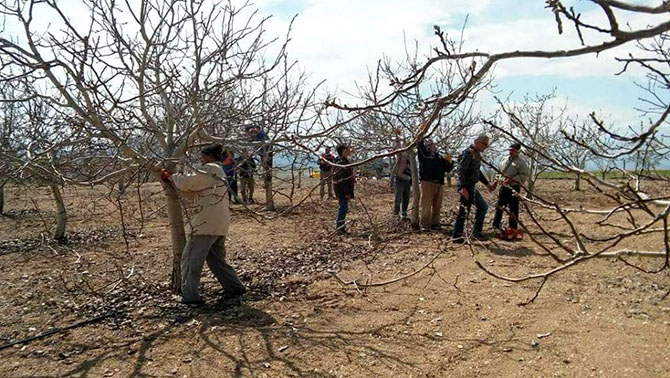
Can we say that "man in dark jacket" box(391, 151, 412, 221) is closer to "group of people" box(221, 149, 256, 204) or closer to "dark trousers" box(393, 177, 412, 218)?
"dark trousers" box(393, 177, 412, 218)

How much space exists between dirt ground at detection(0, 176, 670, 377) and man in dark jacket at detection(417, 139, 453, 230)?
1.30 meters

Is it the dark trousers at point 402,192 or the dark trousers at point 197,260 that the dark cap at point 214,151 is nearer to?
the dark trousers at point 197,260

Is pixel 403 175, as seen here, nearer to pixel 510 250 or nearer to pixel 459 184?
pixel 459 184

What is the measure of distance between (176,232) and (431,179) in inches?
176

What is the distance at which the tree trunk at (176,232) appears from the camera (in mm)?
5195

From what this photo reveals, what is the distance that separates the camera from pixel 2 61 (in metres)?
4.05

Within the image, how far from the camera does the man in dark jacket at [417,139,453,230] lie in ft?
26.8

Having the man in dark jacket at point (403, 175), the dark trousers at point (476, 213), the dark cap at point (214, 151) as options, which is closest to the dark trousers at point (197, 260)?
the dark cap at point (214, 151)

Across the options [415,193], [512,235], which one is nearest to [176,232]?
[415,193]

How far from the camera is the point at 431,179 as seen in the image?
27.5 ft

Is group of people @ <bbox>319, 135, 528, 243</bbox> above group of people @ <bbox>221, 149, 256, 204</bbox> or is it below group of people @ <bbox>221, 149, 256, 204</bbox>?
below

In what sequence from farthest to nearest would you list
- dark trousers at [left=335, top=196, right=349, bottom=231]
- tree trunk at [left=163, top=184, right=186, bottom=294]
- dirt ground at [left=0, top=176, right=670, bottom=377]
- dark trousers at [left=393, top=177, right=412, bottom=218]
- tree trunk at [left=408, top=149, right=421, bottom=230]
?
dark trousers at [left=393, top=177, right=412, bottom=218] → tree trunk at [left=408, top=149, right=421, bottom=230] → dark trousers at [left=335, top=196, right=349, bottom=231] → tree trunk at [left=163, top=184, right=186, bottom=294] → dirt ground at [left=0, top=176, right=670, bottom=377]

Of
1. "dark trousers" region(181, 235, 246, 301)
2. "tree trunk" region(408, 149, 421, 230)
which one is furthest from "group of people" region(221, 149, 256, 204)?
"tree trunk" region(408, 149, 421, 230)

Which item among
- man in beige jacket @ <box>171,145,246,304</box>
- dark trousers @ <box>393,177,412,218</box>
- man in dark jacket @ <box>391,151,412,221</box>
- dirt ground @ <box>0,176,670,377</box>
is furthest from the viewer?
dark trousers @ <box>393,177,412,218</box>
